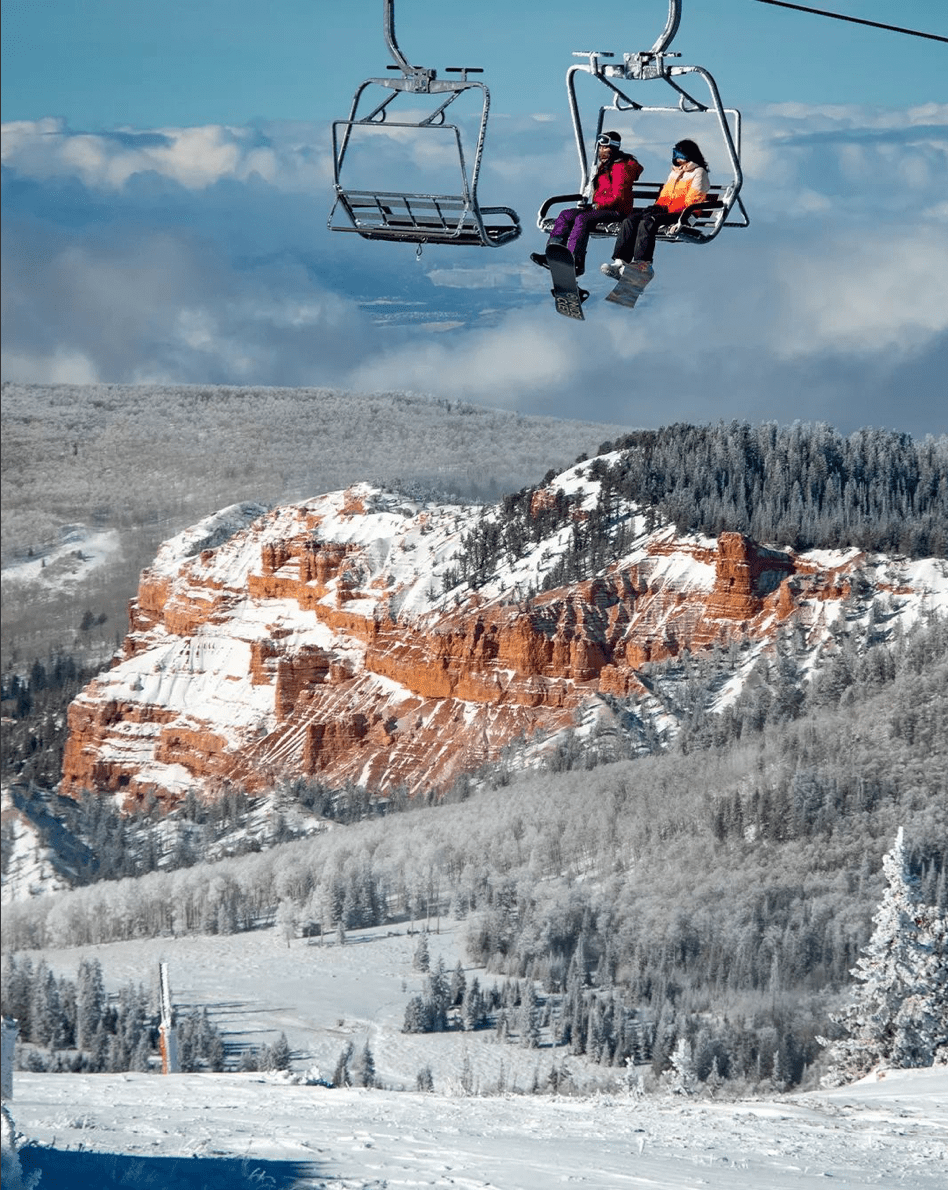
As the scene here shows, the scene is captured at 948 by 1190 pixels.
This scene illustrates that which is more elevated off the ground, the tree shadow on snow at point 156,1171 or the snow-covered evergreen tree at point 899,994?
the snow-covered evergreen tree at point 899,994

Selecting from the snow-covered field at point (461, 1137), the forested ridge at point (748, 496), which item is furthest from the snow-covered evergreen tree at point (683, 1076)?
the forested ridge at point (748, 496)

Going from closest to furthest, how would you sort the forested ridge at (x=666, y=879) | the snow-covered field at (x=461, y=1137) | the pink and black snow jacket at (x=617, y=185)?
1. the pink and black snow jacket at (x=617, y=185)
2. the snow-covered field at (x=461, y=1137)
3. the forested ridge at (x=666, y=879)

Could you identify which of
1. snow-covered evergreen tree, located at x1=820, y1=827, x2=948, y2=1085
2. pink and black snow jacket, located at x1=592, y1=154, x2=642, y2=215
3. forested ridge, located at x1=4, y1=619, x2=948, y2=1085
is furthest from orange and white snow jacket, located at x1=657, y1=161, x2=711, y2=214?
forested ridge, located at x1=4, y1=619, x2=948, y2=1085

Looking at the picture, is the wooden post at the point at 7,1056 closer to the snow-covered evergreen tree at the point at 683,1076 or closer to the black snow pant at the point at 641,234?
the black snow pant at the point at 641,234

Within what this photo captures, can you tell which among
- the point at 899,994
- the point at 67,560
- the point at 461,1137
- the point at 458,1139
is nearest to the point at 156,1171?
the point at 458,1139

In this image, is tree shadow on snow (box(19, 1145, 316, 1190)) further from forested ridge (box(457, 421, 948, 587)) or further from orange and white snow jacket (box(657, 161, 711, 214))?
forested ridge (box(457, 421, 948, 587))

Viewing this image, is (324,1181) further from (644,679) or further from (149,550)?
(149,550)

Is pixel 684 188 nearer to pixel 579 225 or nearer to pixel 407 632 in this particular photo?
pixel 579 225
